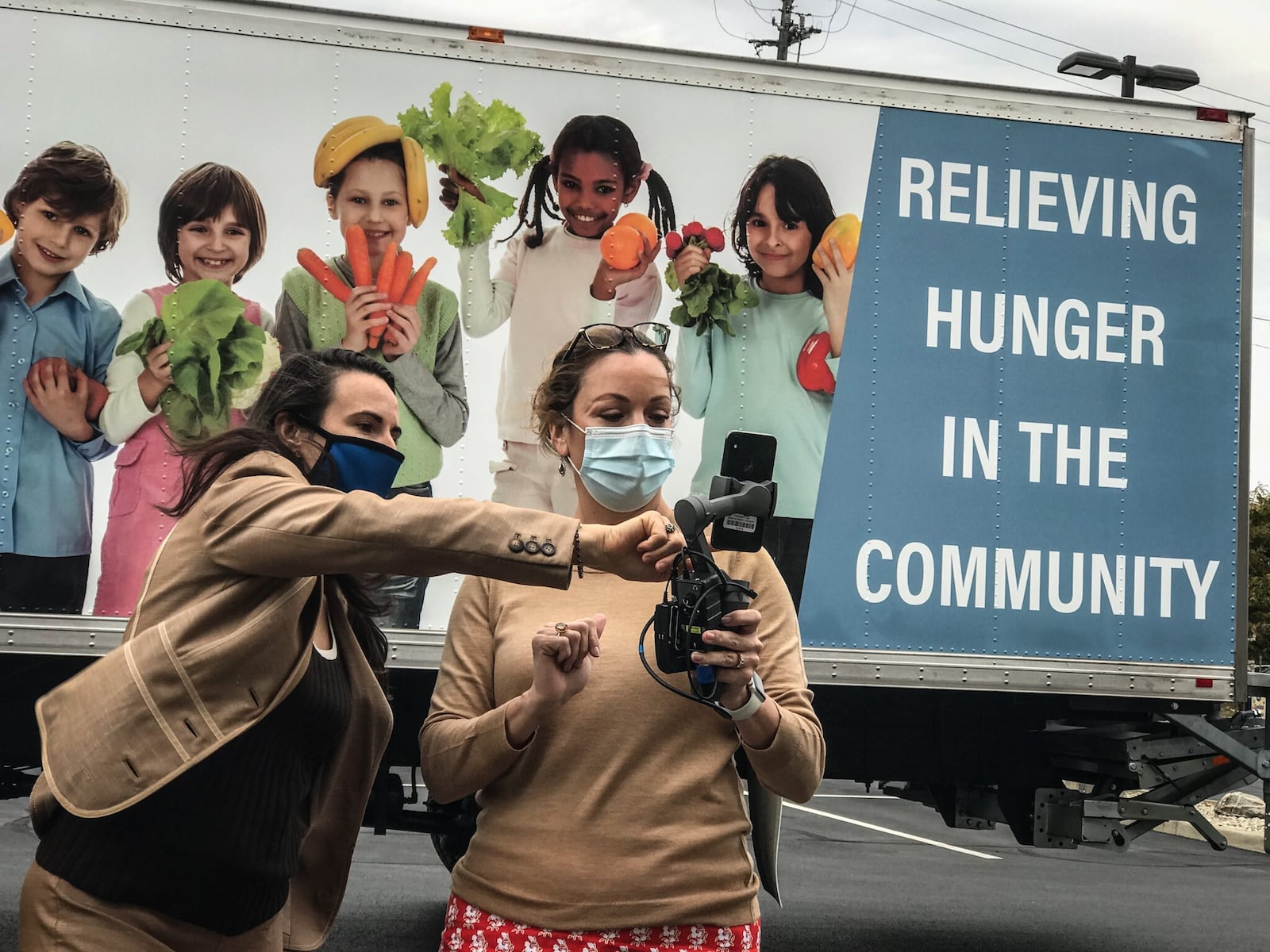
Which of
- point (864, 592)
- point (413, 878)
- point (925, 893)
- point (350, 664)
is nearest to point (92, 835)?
point (350, 664)

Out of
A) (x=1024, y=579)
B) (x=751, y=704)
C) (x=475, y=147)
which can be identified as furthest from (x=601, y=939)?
(x=475, y=147)

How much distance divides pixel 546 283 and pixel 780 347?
3.01 ft

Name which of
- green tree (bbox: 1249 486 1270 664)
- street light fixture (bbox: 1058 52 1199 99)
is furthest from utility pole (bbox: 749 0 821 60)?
street light fixture (bbox: 1058 52 1199 99)

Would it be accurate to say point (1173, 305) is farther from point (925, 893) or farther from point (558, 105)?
point (925, 893)

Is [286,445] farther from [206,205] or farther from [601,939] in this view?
[206,205]

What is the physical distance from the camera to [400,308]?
4.77 metres

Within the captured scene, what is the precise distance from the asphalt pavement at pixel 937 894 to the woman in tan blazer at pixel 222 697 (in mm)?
4610

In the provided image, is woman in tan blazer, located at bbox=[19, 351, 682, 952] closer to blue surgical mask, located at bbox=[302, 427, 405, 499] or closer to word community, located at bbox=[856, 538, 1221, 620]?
blue surgical mask, located at bbox=[302, 427, 405, 499]

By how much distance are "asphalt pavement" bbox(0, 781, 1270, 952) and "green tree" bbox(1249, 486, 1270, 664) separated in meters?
5.34

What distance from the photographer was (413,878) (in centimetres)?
870

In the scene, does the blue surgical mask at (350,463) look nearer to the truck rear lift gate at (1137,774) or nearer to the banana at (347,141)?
the banana at (347,141)

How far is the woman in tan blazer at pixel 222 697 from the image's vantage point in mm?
2045

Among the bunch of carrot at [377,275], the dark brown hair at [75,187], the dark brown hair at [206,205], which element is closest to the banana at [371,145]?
the bunch of carrot at [377,275]

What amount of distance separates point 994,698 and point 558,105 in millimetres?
3173
